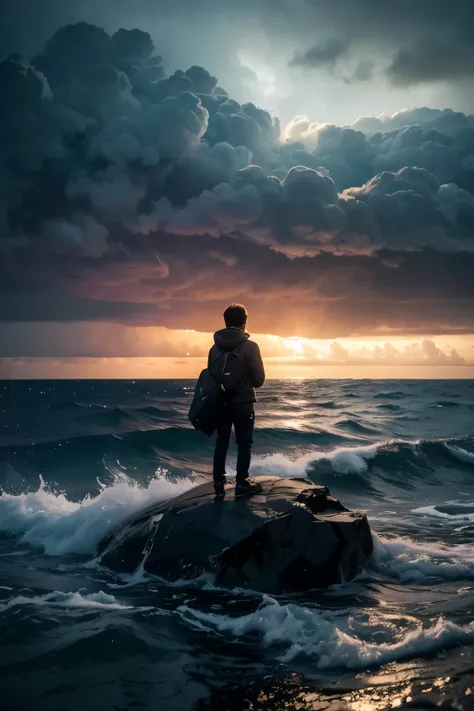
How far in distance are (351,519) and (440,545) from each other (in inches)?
94.0

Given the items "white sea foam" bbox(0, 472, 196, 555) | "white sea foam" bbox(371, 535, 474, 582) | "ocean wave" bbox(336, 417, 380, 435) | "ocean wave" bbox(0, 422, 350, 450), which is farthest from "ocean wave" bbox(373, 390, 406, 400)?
"white sea foam" bbox(371, 535, 474, 582)

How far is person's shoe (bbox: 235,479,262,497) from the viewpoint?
7.03 m

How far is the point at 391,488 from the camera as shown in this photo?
15.3 m

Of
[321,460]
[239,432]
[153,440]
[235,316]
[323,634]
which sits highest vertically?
[235,316]

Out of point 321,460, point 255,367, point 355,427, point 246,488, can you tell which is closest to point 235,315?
point 255,367

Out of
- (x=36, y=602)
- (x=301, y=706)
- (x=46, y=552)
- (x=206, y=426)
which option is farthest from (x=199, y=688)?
(x=46, y=552)

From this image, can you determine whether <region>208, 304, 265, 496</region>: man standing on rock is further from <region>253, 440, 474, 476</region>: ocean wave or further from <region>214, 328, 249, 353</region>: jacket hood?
<region>253, 440, 474, 476</region>: ocean wave

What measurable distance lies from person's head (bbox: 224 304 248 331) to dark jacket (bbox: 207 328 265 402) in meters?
0.14

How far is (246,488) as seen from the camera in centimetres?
712

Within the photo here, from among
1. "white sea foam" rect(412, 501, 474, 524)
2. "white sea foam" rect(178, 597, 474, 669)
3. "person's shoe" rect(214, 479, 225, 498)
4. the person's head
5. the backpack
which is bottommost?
"white sea foam" rect(412, 501, 474, 524)

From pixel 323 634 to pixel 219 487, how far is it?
2.76 metres

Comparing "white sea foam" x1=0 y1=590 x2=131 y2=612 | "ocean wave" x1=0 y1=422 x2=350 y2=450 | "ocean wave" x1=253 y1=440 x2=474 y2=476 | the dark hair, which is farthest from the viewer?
"ocean wave" x1=0 y1=422 x2=350 y2=450

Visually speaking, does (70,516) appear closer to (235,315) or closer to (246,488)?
(246,488)

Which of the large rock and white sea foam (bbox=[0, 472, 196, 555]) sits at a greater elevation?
the large rock
